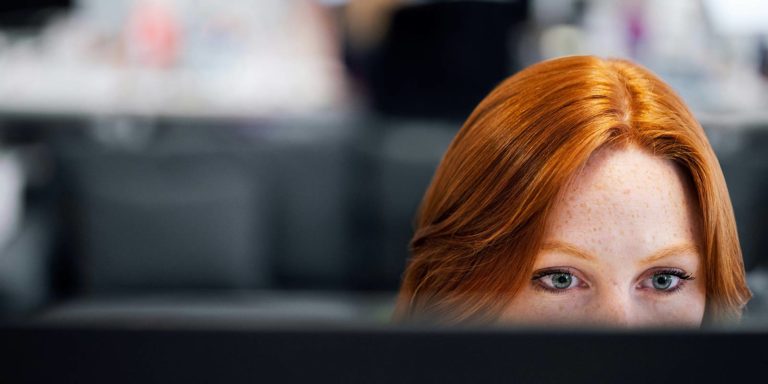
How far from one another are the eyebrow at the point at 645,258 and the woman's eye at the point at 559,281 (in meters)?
0.02

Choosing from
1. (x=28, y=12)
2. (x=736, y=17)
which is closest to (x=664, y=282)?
(x=736, y=17)

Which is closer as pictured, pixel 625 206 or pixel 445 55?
pixel 625 206

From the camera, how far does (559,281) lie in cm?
55

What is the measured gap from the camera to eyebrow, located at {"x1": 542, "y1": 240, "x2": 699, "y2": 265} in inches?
21.2

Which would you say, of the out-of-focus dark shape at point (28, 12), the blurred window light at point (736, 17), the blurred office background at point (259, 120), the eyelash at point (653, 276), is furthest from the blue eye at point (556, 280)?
the out-of-focus dark shape at point (28, 12)

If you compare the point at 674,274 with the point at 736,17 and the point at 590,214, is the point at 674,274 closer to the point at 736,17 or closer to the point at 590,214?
the point at 590,214

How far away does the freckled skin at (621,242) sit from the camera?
0.54 metres

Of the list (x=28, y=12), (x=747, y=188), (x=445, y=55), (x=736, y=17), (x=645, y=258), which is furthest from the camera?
(x=28, y=12)

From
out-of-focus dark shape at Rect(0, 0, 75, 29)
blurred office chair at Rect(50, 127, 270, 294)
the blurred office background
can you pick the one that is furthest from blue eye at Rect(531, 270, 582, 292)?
out-of-focus dark shape at Rect(0, 0, 75, 29)

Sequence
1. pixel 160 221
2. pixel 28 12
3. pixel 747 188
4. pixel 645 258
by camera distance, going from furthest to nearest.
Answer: pixel 28 12 → pixel 160 221 → pixel 747 188 → pixel 645 258

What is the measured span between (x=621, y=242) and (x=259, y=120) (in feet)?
6.45

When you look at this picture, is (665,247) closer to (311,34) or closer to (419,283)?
(419,283)

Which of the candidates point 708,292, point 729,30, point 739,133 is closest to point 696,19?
point 729,30

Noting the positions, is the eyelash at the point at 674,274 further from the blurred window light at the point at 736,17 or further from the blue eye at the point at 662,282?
the blurred window light at the point at 736,17
